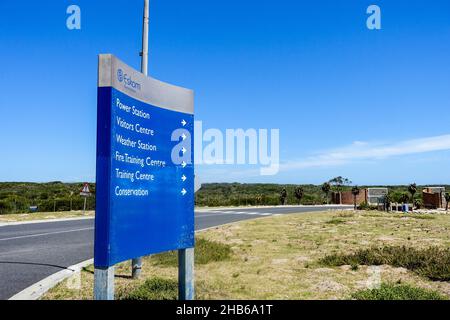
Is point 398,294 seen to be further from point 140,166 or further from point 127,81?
point 127,81

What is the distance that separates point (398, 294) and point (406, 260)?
3.00m

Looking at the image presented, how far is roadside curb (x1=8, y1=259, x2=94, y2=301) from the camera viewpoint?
22.3 ft

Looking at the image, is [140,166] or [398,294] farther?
[398,294]

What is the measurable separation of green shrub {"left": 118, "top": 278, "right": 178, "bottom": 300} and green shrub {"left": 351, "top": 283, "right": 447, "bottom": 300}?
2.93 metres

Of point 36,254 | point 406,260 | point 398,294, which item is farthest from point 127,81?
point 36,254

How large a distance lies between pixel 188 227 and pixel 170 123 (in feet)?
5.13

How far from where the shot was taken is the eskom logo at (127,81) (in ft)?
16.5

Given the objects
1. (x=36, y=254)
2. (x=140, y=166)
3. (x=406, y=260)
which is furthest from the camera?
(x=36, y=254)

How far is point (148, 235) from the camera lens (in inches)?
215

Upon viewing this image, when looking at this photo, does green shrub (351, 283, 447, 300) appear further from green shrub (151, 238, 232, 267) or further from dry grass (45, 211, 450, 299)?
green shrub (151, 238, 232, 267)

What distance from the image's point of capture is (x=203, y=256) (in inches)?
412

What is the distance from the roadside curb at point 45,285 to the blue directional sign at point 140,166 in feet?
9.01

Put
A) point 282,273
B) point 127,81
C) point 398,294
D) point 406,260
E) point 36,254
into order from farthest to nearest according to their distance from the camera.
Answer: point 36,254
point 406,260
point 282,273
point 398,294
point 127,81
